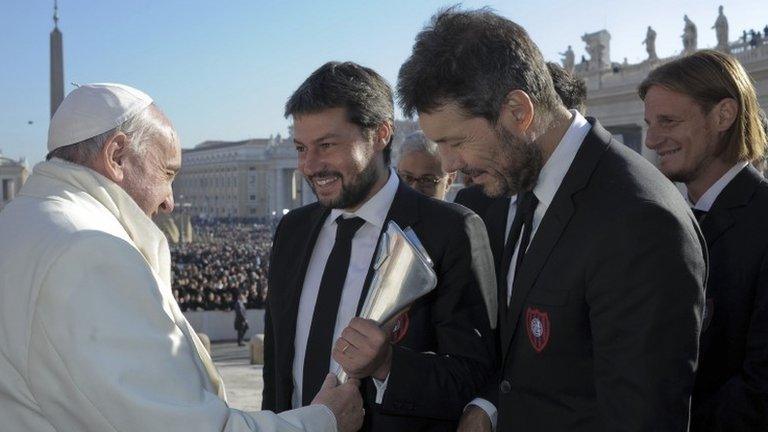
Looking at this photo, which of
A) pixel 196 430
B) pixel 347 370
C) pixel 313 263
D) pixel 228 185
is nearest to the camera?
pixel 196 430

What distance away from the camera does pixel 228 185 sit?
142m

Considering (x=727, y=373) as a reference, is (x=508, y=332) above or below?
above

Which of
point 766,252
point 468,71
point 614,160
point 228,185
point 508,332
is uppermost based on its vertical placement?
point 468,71

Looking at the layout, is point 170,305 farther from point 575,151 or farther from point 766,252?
point 766,252

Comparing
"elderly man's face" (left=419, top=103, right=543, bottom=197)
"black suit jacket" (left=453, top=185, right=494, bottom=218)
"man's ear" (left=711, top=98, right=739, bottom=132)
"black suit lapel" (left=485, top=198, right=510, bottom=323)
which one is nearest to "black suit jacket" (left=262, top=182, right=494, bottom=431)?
"elderly man's face" (left=419, top=103, right=543, bottom=197)

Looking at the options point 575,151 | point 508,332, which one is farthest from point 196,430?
point 575,151

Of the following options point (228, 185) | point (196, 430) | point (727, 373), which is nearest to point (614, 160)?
point (727, 373)

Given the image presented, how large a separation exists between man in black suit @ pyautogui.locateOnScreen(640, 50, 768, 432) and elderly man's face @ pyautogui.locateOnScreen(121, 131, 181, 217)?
1.84 metres

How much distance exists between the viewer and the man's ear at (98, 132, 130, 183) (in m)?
2.39

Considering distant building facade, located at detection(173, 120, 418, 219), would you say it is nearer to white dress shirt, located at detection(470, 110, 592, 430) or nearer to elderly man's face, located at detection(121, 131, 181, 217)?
elderly man's face, located at detection(121, 131, 181, 217)

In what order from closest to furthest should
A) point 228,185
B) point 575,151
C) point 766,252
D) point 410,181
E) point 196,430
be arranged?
point 196,430, point 575,151, point 766,252, point 410,181, point 228,185

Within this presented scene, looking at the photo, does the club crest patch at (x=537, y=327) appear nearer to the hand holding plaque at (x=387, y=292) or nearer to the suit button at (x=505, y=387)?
the suit button at (x=505, y=387)

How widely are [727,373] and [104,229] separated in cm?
214

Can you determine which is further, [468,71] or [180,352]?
[468,71]
